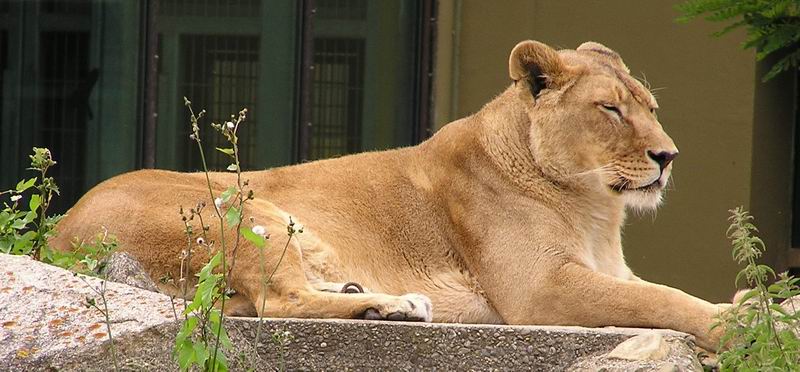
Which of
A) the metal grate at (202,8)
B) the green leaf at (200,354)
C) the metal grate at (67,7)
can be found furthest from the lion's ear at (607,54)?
the metal grate at (67,7)

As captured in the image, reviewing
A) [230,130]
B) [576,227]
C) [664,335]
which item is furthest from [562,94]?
[230,130]

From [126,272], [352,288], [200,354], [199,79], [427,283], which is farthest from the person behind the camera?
[199,79]

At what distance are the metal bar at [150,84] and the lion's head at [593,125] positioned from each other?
392 cm

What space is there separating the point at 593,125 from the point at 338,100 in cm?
433

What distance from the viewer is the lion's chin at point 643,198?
486 cm

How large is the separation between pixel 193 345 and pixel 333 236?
1.74 metres

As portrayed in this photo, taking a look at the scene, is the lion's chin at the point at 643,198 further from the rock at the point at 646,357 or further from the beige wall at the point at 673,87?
the beige wall at the point at 673,87

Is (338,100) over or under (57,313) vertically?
over

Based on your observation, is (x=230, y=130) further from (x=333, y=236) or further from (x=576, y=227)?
(x=576, y=227)

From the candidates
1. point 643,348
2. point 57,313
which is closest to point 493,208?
point 643,348

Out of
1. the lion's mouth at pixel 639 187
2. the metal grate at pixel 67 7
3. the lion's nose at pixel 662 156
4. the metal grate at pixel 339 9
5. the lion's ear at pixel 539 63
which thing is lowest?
the lion's mouth at pixel 639 187

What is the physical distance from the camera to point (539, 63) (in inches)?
201

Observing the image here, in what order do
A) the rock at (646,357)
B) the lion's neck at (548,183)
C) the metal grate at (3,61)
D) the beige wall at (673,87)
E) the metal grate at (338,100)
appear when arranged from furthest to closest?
the beige wall at (673,87) < the metal grate at (338,100) < the metal grate at (3,61) < the lion's neck at (548,183) < the rock at (646,357)

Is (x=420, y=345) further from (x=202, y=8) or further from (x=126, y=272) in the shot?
(x=202, y=8)
